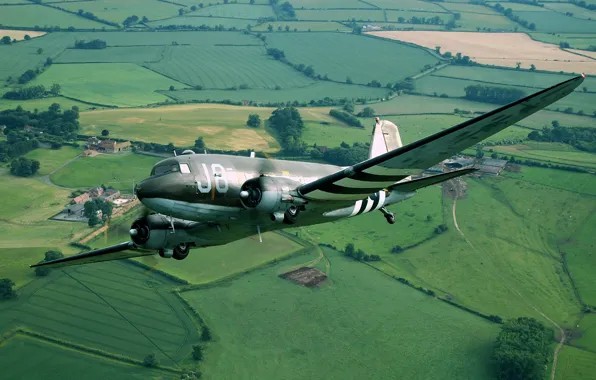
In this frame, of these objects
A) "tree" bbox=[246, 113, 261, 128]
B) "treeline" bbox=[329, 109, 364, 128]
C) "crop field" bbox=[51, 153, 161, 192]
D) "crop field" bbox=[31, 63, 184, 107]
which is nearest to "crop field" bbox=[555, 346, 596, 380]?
"crop field" bbox=[51, 153, 161, 192]

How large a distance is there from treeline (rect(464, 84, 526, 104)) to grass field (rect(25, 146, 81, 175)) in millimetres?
105781

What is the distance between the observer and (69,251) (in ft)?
314

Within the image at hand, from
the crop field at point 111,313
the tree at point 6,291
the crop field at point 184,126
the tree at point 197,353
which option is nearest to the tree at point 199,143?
the crop field at point 184,126

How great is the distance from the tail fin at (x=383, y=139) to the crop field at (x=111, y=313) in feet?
120

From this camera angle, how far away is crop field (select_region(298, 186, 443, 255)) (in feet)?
336

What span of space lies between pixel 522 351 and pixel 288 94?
125003 mm

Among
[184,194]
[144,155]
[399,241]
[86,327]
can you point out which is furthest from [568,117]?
[184,194]

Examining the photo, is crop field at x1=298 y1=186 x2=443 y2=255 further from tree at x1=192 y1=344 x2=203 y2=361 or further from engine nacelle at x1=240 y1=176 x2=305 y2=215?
engine nacelle at x1=240 y1=176 x2=305 y2=215

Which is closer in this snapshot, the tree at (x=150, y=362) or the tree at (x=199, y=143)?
the tree at (x=150, y=362)

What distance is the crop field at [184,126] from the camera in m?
143

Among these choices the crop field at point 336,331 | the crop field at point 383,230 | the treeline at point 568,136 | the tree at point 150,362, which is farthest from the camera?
the treeline at point 568,136

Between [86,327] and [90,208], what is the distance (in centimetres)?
3056

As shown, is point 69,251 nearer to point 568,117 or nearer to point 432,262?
point 432,262

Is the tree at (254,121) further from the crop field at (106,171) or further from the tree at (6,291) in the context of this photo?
the tree at (6,291)
